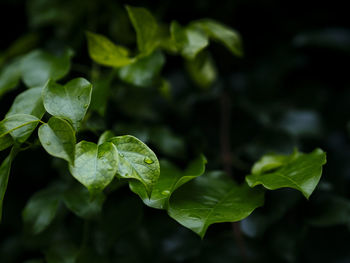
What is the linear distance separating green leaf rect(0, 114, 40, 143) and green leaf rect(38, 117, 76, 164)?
3 centimetres

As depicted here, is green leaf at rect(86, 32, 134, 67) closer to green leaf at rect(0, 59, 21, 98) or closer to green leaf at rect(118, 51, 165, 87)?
green leaf at rect(118, 51, 165, 87)

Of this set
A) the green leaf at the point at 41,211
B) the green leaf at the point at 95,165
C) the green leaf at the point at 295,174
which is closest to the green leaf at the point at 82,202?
the green leaf at the point at 41,211

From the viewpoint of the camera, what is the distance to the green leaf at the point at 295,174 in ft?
1.64

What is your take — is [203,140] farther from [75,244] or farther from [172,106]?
[75,244]

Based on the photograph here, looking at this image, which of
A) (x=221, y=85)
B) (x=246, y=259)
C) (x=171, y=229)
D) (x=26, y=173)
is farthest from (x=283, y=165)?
(x=26, y=173)

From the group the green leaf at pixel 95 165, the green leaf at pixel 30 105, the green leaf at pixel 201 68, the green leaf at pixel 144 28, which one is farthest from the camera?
the green leaf at pixel 201 68

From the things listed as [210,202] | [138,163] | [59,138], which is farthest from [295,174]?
[59,138]

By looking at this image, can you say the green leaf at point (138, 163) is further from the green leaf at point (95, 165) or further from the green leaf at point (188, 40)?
the green leaf at point (188, 40)

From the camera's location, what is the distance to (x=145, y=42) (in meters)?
0.68

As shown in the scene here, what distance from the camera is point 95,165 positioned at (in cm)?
47

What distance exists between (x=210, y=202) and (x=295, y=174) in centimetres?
13

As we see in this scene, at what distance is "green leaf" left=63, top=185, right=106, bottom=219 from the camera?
0.64m

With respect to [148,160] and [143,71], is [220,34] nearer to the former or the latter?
[143,71]

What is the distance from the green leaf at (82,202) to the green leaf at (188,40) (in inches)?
11.8
